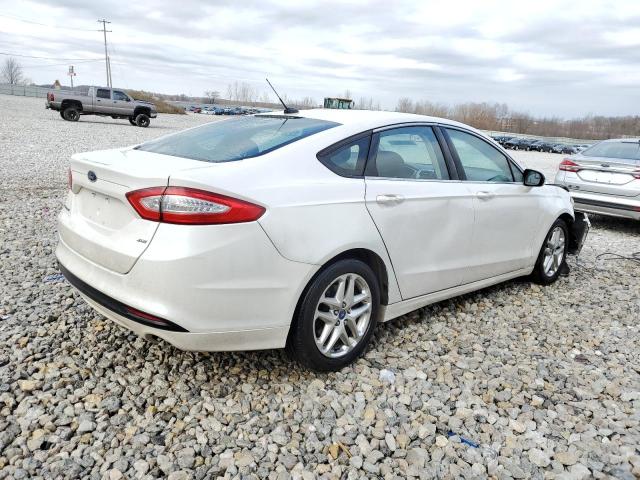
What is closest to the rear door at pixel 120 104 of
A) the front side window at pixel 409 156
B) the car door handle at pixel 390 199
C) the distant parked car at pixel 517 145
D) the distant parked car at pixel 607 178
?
the distant parked car at pixel 607 178

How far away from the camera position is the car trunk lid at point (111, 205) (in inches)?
96.0

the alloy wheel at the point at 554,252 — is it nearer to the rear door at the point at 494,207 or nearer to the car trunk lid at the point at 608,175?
the rear door at the point at 494,207

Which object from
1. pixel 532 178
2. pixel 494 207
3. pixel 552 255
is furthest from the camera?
pixel 552 255

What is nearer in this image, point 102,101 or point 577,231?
point 577,231

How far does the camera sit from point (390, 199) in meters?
3.06

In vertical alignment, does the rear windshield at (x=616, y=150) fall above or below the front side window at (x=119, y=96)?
above

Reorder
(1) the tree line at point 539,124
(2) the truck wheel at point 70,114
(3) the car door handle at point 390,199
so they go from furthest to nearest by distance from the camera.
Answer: (1) the tree line at point 539,124, (2) the truck wheel at point 70,114, (3) the car door handle at point 390,199

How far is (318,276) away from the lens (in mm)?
2713

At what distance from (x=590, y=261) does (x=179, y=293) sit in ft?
17.2

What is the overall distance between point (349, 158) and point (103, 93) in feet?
86.8

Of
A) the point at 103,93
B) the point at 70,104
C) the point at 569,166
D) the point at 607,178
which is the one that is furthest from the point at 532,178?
the point at 103,93

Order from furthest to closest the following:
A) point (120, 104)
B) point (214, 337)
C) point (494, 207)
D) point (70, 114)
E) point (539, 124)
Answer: point (539, 124)
point (120, 104)
point (70, 114)
point (494, 207)
point (214, 337)

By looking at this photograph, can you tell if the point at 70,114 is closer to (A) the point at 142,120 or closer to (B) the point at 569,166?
(A) the point at 142,120

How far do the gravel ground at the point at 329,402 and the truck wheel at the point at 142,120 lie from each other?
2436 cm
